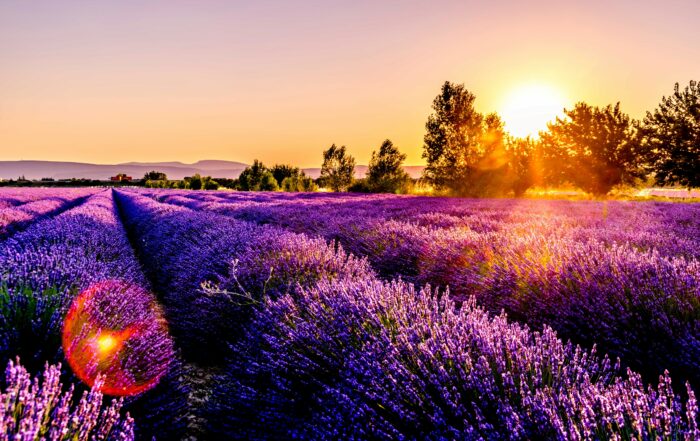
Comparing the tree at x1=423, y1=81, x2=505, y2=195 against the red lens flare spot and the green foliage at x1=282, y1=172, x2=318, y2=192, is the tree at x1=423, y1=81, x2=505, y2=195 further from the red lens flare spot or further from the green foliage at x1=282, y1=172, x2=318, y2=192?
the red lens flare spot

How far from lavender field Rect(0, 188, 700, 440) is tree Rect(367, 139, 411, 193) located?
106 feet

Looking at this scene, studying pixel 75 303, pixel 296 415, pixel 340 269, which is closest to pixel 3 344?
pixel 75 303

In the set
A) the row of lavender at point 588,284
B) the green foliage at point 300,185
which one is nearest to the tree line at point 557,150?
the green foliage at point 300,185

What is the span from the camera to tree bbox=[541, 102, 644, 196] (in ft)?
91.2

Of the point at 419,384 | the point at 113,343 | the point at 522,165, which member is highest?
the point at 522,165

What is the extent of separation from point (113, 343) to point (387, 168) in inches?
1597

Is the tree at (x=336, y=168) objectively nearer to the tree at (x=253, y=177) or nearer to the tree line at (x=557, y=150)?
the tree at (x=253, y=177)

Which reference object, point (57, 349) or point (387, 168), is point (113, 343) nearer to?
point (57, 349)

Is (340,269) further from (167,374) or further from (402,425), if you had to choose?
(402,425)

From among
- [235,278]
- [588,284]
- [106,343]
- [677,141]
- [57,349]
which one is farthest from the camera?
[677,141]

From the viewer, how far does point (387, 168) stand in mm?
41688

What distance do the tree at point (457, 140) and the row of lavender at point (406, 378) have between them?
26.9 m

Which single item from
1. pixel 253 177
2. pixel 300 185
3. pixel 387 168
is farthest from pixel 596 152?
pixel 253 177

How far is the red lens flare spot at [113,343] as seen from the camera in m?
1.64
